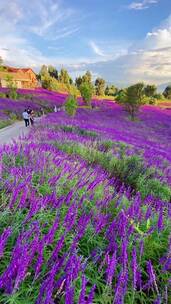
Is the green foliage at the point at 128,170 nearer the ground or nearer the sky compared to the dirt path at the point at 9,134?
nearer the sky

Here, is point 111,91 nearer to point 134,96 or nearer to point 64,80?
point 64,80

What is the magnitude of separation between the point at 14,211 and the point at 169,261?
133 cm

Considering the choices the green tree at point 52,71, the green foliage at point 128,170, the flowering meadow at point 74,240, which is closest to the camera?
the flowering meadow at point 74,240

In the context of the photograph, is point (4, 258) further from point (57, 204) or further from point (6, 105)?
point (6, 105)

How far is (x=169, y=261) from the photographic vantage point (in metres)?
2.13

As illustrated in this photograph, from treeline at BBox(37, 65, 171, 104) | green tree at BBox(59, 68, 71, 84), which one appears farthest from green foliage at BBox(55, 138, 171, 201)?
green tree at BBox(59, 68, 71, 84)

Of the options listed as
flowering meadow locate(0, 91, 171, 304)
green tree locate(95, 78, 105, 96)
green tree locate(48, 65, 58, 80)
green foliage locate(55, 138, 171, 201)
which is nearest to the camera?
flowering meadow locate(0, 91, 171, 304)

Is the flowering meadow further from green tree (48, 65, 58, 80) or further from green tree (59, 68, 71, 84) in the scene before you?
green tree (48, 65, 58, 80)

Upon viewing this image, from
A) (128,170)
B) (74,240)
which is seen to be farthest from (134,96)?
(74,240)

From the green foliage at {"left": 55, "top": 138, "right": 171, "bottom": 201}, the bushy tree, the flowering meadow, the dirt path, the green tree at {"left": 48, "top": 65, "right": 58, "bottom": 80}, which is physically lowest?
the bushy tree

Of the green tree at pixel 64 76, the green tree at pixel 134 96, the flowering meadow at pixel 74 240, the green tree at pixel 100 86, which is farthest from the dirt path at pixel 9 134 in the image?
the green tree at pixel 100 86

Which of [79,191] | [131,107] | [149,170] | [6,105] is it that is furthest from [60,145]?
[131,107]

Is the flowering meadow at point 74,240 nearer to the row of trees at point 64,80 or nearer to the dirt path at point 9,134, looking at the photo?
the dirt path at point 9,134

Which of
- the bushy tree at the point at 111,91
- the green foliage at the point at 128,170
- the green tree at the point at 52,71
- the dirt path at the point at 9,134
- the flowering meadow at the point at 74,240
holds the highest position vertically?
the green tree at the point at 52,71
